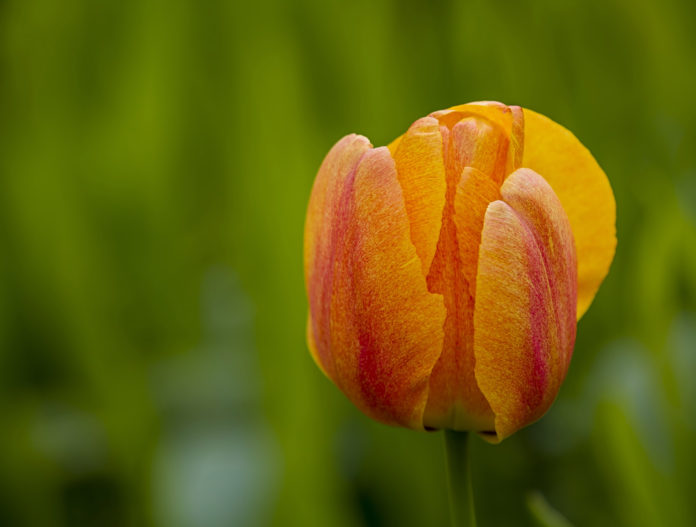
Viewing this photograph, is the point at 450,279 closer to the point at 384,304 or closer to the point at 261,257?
the point at 384,304

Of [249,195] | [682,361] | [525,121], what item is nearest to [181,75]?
[249,195]

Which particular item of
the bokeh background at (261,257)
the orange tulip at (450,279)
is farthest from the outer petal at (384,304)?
the bokeh background at (261,257)

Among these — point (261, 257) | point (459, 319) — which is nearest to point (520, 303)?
point (459, 319)

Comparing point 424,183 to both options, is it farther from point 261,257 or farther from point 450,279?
point 261,257

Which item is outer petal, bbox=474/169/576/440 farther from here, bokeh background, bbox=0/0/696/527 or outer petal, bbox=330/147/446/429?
bokeh background, bbox=0/0/696/527

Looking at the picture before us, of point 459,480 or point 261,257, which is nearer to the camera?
point 459,480

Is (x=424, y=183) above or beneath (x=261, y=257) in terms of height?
above

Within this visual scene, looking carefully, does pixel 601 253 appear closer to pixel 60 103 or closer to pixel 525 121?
pixel 525 121
